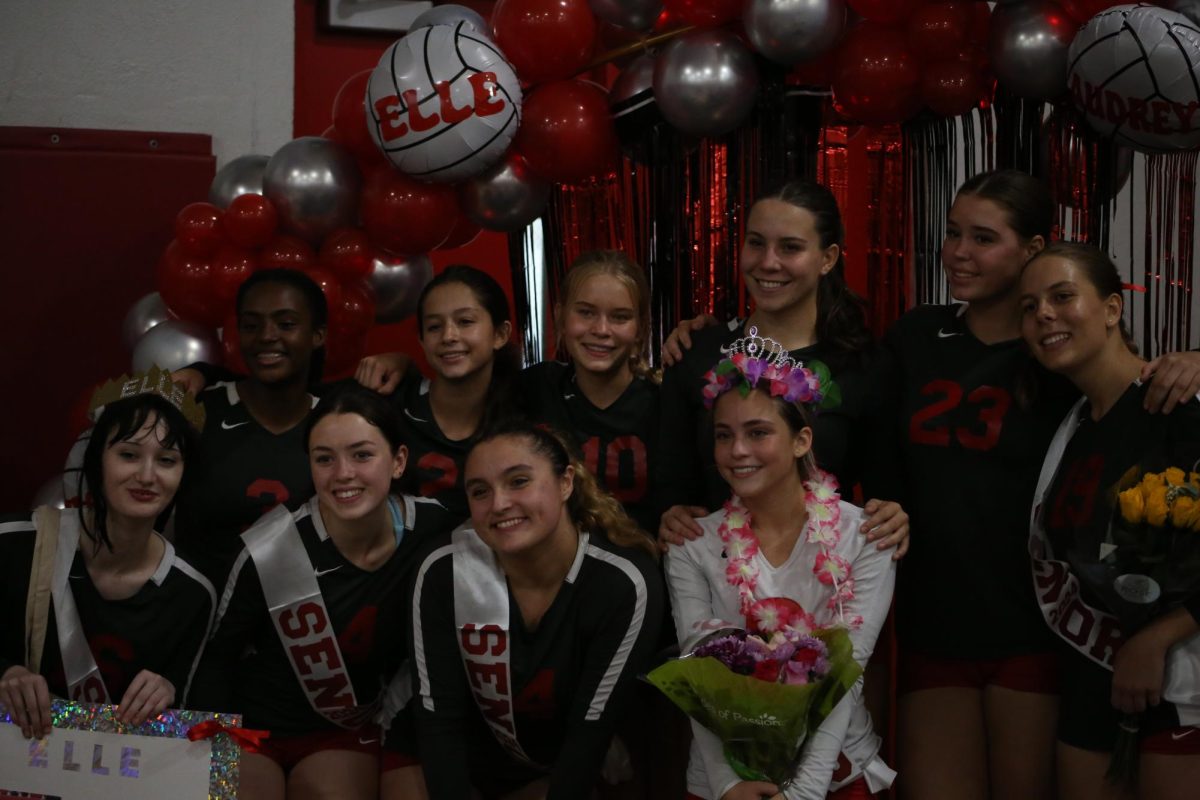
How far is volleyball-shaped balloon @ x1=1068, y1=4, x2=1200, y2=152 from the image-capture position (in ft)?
9.18

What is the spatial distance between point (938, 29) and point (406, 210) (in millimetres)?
1429

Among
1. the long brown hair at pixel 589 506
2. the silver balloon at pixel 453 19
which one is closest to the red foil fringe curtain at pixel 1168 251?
the long brown hair at pixel 589 506

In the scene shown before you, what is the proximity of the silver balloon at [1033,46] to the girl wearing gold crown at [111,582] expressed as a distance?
6.87 feet

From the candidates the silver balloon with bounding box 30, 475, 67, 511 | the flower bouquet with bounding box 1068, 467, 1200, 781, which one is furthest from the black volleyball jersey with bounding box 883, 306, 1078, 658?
the silver balloon with bounding box 30, 475, 67, 511

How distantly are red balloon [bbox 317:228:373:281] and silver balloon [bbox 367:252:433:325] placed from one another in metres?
0.05

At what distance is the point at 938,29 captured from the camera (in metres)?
3.11

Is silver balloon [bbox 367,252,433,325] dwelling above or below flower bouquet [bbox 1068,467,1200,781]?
above

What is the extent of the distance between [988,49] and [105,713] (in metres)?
2.48

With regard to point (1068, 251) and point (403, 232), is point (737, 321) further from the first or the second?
point (403, 232)

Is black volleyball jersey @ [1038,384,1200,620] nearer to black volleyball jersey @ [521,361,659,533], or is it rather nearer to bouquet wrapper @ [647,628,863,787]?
bouquet wrapper @ [647,628,863,787]

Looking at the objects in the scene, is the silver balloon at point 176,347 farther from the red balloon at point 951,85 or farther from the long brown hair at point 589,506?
the red balloon at point 951,85

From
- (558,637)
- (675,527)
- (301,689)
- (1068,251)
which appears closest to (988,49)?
(1068,251)

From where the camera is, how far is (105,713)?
97.5 inches

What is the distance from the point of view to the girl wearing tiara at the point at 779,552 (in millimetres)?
2521
